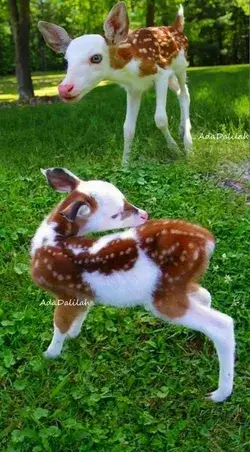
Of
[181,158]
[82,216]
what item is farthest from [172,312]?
[181,158]

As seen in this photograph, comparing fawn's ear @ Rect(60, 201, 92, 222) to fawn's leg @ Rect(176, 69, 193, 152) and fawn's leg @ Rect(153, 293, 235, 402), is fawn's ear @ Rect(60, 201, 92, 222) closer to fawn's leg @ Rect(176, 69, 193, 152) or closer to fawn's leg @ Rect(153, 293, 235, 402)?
fawn's leg @ Rect(153, 293, 235, 402)

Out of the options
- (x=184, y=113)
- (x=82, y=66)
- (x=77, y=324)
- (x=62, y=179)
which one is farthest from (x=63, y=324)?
(x=184, y=113)

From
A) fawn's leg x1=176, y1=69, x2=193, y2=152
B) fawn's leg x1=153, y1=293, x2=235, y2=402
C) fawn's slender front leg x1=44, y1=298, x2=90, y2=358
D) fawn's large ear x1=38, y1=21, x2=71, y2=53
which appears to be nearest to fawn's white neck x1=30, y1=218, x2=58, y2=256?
fawn's slender front leg x1=44, y1=298, x2=90, y2=358

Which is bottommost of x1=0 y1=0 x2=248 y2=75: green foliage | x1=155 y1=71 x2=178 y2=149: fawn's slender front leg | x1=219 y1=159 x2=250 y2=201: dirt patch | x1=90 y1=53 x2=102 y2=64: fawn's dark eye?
x1=0 y1=0 x2=248 y2=75: green foliage

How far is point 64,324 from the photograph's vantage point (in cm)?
296

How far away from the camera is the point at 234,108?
23.5ft

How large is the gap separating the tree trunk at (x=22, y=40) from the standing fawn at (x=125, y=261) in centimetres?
968

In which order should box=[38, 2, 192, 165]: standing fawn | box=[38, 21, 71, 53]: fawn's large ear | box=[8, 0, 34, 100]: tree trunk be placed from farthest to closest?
box=[8, 0, 34, 100]: tree trunk
box=[38, 21, 71, 53]: fawn's large ear
box=[38, 2, 192, 165]: standing fawn

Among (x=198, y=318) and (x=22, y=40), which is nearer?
(x=198, y=318)

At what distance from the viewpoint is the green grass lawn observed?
9.01ft

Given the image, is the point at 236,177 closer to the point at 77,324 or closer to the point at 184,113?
the point at 184,113

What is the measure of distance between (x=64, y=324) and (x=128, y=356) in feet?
1.49

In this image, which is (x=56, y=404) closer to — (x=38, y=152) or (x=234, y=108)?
(x=38, y=152)

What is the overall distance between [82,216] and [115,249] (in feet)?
0.74
